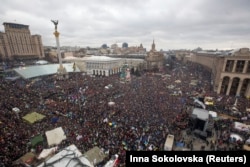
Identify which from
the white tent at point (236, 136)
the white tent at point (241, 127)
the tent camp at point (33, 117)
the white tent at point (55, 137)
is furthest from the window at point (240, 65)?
the tent camp at point (33, 117)

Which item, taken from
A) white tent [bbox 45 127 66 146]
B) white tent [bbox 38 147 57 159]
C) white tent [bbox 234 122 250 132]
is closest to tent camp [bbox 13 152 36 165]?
white tent [bbox 38 147 57 159]

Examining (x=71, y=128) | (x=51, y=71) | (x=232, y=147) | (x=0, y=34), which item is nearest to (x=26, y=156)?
(x=71, y=128)

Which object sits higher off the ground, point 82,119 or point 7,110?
point 7,110

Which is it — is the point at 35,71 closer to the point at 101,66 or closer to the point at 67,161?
the point at 101,66

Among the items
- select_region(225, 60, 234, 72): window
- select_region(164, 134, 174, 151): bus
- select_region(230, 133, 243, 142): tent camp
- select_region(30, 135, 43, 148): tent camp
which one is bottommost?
select_region(230, 133, 243, 142): tent camp

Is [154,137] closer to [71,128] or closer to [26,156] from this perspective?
[71,128]

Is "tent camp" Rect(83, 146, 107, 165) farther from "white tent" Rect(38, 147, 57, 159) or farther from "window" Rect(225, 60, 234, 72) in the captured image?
"window" Rect(225, 60, 234, 72)
